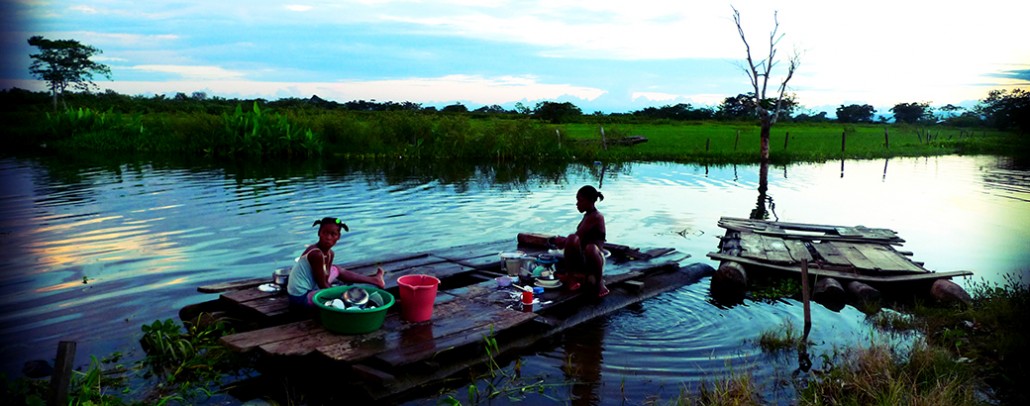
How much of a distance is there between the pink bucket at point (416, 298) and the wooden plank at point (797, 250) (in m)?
6.00

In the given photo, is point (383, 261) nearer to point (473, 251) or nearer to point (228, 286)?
point (473, 251)

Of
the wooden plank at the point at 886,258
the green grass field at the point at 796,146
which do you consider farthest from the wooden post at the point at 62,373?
the green grass field at the point at 796,146

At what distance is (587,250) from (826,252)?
16.5 ft

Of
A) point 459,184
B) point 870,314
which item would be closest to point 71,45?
point 459,184

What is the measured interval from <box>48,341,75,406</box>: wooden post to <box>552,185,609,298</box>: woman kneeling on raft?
4.71 meters

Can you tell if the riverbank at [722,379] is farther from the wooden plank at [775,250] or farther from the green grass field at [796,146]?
the green grass field at [796,146]

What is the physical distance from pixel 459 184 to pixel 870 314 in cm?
1448

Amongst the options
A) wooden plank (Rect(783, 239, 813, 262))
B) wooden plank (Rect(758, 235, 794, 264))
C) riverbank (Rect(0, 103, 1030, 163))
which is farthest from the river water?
riverbank (Rect(0, 103, 1030, 163))

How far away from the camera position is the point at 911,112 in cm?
7619

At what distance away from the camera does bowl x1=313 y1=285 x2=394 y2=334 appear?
5473mm

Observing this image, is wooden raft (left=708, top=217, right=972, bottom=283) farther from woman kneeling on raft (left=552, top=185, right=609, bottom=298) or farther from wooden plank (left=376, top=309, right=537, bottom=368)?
wooden plank (left=376, top=309, right=537, bottom=368)

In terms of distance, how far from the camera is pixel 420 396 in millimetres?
5305

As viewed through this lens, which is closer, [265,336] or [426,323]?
[265,336]

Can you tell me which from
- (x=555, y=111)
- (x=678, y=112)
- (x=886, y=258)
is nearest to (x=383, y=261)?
(x=886, y=258)
